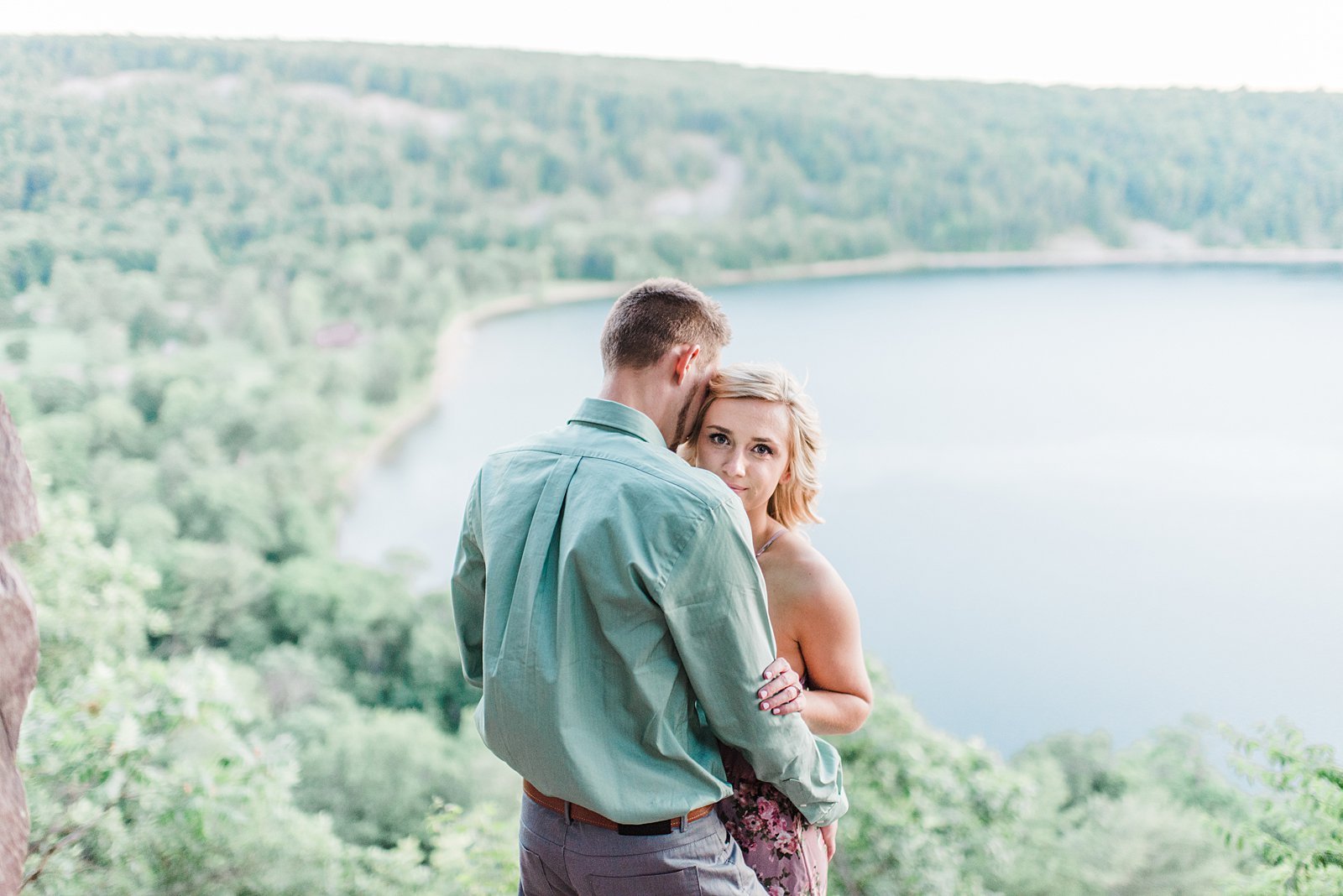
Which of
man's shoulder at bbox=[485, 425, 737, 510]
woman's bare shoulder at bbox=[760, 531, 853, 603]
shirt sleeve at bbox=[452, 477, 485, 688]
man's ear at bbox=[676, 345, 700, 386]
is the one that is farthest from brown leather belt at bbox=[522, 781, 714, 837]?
man's ear at bbox=[676, 345, 700, 386]

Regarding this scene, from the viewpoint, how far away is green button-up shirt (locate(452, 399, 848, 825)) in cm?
119

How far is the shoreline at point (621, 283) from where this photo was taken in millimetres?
27125

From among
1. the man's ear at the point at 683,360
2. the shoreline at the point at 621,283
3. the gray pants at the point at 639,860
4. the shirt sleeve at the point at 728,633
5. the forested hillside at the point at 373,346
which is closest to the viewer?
the shirt sleeve at the point at 728,633

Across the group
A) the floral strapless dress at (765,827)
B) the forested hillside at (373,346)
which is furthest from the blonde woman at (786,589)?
the forested hillside at (373,346)

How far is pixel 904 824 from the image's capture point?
539cm

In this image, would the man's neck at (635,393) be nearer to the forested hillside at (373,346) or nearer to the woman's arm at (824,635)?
the woman's arm at (824,635)

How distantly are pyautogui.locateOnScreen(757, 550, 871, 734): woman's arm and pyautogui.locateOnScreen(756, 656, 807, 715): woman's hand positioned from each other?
0.17m

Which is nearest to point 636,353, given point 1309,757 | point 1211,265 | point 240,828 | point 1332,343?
point 240,828

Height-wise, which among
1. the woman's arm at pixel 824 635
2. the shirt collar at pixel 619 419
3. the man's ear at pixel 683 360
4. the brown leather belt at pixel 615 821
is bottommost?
the brown leather belt at pixel 615 821

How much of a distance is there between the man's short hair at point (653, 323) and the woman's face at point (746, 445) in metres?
0.19

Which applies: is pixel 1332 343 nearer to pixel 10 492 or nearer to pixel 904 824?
pixel 904 824

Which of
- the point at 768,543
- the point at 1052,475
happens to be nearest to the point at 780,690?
the point at 768,543

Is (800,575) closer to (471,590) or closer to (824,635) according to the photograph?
(824,635)

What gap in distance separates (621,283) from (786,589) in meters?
31.7
